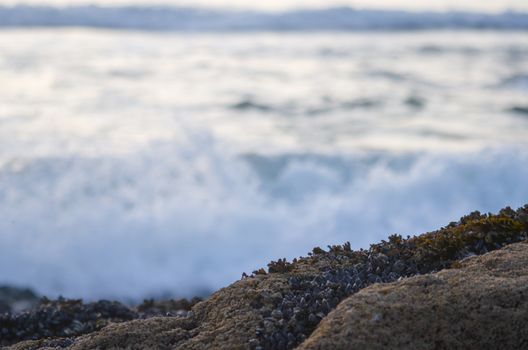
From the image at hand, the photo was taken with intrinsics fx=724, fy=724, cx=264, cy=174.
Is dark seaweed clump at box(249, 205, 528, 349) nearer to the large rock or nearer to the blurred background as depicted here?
the large rock

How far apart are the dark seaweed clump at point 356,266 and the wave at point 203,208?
6757 mm

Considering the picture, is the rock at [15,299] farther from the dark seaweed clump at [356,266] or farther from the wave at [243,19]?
the wave at [243,19]

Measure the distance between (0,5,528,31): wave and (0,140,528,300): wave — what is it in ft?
45.7

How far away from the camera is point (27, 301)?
8438mm

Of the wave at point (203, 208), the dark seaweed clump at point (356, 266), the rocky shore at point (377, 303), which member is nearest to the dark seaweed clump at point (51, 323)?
the rocky shore at point (377, 303)

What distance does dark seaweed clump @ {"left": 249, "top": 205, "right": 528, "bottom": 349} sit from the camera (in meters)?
2.90

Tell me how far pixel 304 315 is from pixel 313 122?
16.4 meters

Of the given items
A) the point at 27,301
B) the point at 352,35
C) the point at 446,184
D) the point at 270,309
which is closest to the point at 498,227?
the point at 270,309

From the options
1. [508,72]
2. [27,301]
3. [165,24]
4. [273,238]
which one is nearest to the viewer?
[27,301]

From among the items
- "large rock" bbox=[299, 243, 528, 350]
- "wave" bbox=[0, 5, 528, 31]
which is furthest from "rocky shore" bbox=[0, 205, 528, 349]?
"wave" bbox=[0, 5, 528, 31]

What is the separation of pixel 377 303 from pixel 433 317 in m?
0.21

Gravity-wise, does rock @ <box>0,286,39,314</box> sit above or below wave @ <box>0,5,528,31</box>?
below

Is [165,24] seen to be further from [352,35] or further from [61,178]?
[61,178]

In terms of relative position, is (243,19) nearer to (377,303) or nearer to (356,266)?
(356,266)
